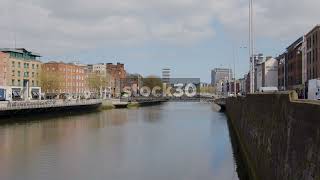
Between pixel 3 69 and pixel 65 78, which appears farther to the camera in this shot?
pixel 65 78

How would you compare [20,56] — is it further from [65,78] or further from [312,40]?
[312,40]

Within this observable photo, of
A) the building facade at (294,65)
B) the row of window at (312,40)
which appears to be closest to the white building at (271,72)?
the building facade at (294,65)

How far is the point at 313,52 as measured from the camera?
288ft

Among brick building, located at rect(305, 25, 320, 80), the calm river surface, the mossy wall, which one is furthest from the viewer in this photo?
brick building, located at rect(305, 25, 320, 80)

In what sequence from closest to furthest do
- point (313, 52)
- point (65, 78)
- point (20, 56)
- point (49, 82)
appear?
1. point (313, 52)
2. point (20, 56)
3. point (49, 82)
4. point (65, 78)

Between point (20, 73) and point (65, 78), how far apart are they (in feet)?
135

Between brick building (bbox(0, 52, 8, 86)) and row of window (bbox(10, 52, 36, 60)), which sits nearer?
brick building (bbox(0, 52, 8, 86))

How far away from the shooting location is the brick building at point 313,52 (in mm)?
83562

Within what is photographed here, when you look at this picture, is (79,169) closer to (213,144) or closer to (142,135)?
(213,144)

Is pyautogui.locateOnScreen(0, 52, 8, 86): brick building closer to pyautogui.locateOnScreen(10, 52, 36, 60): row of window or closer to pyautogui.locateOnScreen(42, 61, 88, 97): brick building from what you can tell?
pyautogui.locateOnScreen(10, 52, 36, 60): row of window

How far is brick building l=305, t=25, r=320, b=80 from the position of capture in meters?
83.6

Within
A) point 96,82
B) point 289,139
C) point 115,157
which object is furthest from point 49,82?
point 289,139

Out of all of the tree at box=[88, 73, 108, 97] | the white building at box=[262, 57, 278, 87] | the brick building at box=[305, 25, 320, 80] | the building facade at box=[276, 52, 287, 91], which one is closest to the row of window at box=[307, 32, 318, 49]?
the brick building at box=[305, 25, 320, 80]

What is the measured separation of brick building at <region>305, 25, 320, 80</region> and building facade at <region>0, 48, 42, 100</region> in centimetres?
7102
